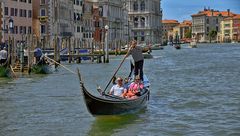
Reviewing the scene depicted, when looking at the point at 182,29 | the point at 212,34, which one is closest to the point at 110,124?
the point at 212,34

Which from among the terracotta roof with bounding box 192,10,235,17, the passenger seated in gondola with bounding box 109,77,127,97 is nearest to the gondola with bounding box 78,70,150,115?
the passenger seated in gondola with bounding box 109,77,127,97

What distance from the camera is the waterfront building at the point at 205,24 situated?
→ 6531 inches

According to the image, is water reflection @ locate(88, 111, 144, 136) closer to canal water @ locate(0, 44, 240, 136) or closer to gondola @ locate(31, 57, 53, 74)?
canal water @ locate(0, 44, 240, 136)

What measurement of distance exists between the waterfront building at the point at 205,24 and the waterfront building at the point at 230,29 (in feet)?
18.6

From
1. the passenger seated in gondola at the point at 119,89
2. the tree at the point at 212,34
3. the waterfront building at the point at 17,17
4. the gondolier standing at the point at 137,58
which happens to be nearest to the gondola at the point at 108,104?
the passenger seated in gondola at the point at 119,89

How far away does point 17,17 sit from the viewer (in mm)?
43656

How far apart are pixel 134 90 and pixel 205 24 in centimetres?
15493

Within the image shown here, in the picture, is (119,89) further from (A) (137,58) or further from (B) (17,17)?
(B) (17,17)

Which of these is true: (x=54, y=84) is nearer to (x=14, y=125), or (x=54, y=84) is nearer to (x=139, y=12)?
(x=14, y=125)

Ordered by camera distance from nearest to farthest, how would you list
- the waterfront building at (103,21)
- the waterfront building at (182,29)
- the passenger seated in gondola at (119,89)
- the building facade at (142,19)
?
1. the passenger seated in gondola at (119,89)
2. the waterfront building at (103,21)
3. the building facade at (142,19)
4. the waterfront building at (182,29)

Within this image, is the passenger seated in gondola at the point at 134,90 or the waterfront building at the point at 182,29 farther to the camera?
the waterfront building at the point at 182,29

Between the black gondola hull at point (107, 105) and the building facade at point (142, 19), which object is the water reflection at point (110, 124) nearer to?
the black gondola hull at point (107, 105)

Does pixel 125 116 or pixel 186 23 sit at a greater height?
pixel 186 23

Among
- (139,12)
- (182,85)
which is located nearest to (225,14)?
(139,12)
